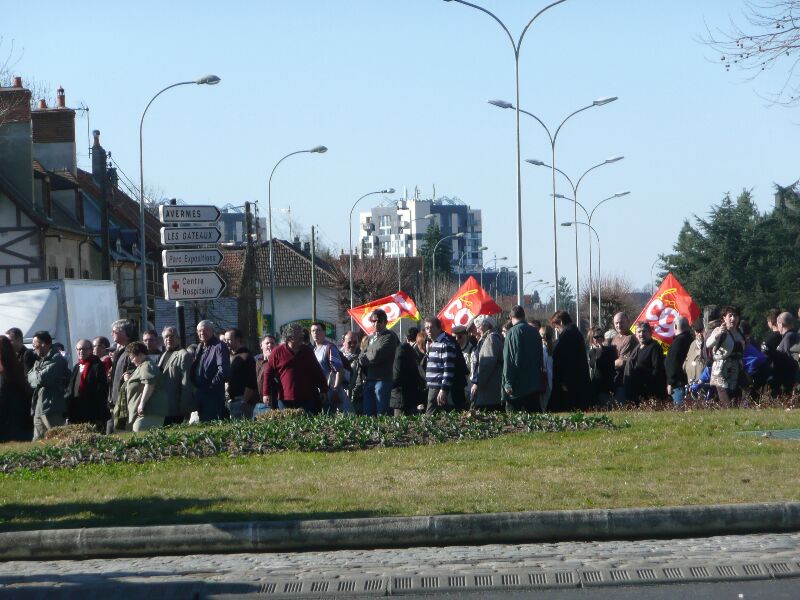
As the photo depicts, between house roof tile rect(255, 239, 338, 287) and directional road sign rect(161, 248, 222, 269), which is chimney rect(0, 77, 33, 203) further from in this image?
house roof tile rect(255, 239, 338, 287)

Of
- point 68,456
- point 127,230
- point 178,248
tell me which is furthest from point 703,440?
point 127,230

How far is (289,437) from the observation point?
46.5 feet

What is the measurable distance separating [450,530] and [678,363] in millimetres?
8534

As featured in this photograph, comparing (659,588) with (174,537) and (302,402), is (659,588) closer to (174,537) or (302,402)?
(174,537)

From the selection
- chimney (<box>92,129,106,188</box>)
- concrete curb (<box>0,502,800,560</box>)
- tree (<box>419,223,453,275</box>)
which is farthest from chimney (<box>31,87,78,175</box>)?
tree (<box>419,223,453,275</box>)

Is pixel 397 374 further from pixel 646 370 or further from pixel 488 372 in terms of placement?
pixel 646 370

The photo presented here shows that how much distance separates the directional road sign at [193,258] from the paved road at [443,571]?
351 inches

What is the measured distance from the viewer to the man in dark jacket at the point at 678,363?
17.5 meters

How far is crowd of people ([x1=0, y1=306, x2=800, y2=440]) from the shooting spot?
1636 centimetres

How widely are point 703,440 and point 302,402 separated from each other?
560cm

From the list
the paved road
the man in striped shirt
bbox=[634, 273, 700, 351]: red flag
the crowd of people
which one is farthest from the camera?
bbox=[634, 273, 700, 351]: red flag

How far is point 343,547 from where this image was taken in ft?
32.6

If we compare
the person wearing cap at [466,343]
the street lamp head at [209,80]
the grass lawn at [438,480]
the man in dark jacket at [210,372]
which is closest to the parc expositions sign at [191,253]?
the man in dark jacket at [210,372]

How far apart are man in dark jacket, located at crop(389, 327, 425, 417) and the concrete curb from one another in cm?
731
